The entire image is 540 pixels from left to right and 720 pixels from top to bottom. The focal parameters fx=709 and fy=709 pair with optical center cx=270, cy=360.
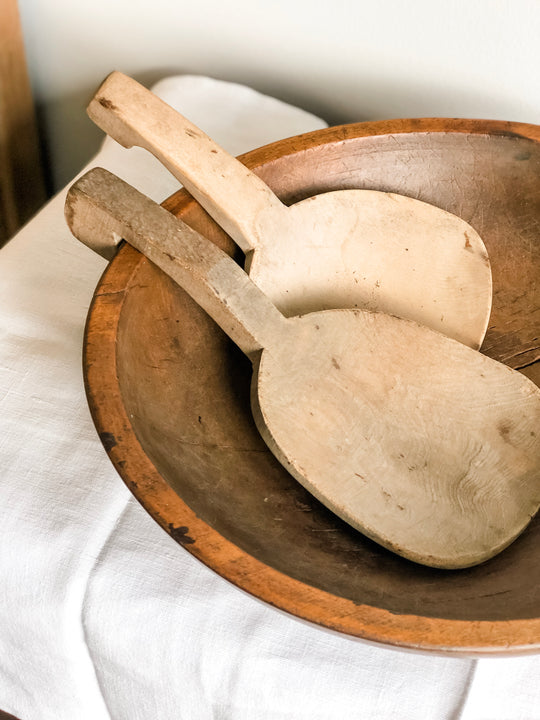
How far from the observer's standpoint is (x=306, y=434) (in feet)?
1.48

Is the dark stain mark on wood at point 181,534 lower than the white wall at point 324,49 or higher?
lower

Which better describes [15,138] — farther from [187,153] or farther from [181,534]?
[181,534]

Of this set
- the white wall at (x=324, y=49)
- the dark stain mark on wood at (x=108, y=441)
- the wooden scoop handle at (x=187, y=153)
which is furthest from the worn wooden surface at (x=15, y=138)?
the dark stain mark on wood at (x=108, y=441)

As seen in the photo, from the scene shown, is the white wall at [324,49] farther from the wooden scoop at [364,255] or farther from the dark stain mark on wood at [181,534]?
the dark stain mark on wood at [181,534]

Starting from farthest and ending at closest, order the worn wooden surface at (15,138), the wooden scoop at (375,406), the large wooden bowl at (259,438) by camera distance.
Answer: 1. the worn wooden surface at (15,138)
2. the wooden scoop at (375,406)
3. the large wooden bowl at (259,438)

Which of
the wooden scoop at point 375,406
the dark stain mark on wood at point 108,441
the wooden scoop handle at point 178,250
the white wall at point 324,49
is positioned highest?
the white wall at point 324,49

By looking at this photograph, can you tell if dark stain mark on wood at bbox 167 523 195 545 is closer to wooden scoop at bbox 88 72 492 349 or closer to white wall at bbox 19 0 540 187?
wooden scoop at bbox 88 72 492 349

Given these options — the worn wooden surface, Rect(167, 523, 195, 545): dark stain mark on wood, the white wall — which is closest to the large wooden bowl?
Rect(167, 523, 195, 545): dark stain mark on wood

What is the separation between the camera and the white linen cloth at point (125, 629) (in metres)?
0.41

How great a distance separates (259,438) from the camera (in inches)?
18.4

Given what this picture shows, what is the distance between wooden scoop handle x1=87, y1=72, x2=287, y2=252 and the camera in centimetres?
46

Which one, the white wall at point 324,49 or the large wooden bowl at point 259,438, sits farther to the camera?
the white wall at point 324,49

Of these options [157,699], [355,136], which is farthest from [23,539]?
[355,136]

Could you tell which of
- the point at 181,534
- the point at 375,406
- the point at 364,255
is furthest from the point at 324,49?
the point at 181,534
